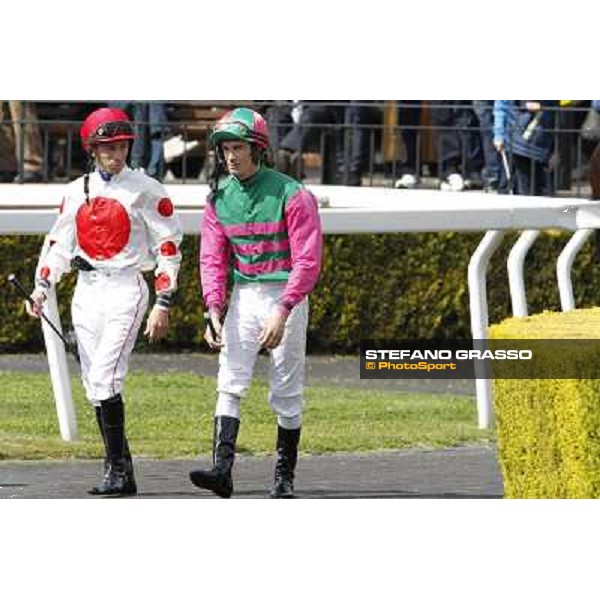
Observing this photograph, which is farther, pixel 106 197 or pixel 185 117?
pixel 185 117

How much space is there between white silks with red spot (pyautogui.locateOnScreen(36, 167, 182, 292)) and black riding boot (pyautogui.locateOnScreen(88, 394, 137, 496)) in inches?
20.2

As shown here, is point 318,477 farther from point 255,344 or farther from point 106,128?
point 106,128

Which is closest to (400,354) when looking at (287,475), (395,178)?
(287,475)

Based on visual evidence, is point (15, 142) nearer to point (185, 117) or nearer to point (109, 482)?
point (185, 117)

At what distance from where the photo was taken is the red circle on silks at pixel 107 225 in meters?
10.4

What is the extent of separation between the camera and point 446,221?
11.2 m

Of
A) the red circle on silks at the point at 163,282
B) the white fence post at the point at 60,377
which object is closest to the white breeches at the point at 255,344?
the red circle on silks at the point at 163,282

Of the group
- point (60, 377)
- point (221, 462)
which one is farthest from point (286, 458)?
point (60, 377)

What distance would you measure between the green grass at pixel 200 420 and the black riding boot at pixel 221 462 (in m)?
0.78

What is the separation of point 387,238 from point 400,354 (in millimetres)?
3500

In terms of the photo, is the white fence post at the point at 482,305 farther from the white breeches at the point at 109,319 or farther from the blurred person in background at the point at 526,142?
the blurred person in background at the point at 526,142

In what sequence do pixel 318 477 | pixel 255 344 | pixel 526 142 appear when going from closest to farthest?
pixel 255 344, pixel 318 477, pixel 526 142

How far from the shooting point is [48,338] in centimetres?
1157

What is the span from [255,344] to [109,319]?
692 millimetres
